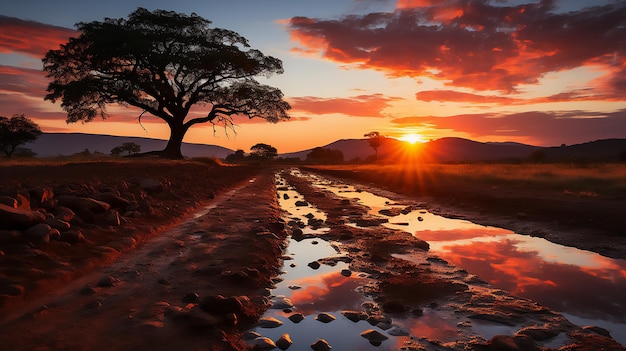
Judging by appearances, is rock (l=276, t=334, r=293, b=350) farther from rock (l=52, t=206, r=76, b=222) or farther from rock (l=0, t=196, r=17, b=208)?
rock (l=52, t=206, r=76, b=222)

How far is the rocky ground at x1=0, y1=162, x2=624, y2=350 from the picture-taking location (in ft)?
11.1

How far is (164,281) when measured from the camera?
4.74 m

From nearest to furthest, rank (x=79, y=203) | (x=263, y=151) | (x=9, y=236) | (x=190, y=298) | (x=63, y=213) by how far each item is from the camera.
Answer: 1. (x=190, y=298)
2. (x=9, y=236)
3. (x=63, y=213)
4. (x=79, y=203)
5. (x=263, y=151)

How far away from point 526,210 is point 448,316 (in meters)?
9.54

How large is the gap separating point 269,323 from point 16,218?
444 centimetres

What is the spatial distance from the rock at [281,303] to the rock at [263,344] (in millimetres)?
860

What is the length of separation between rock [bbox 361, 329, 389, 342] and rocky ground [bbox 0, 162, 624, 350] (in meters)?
0.36

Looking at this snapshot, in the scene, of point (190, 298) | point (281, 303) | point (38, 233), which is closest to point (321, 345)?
point (281, 303)

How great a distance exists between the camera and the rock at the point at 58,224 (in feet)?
20.1

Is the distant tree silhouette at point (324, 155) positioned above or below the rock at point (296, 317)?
above

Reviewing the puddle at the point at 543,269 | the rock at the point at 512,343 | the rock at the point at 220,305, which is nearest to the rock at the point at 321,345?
the rock at the point at 220,305

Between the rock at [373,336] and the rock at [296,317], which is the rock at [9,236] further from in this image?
the rock at [373,336]

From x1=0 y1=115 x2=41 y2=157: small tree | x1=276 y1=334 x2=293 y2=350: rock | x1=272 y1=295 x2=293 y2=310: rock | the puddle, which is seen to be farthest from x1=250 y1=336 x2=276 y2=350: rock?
x1=0 y1=115 x2=41 y2=157: small tree

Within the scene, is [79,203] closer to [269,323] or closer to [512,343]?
[269,323]
